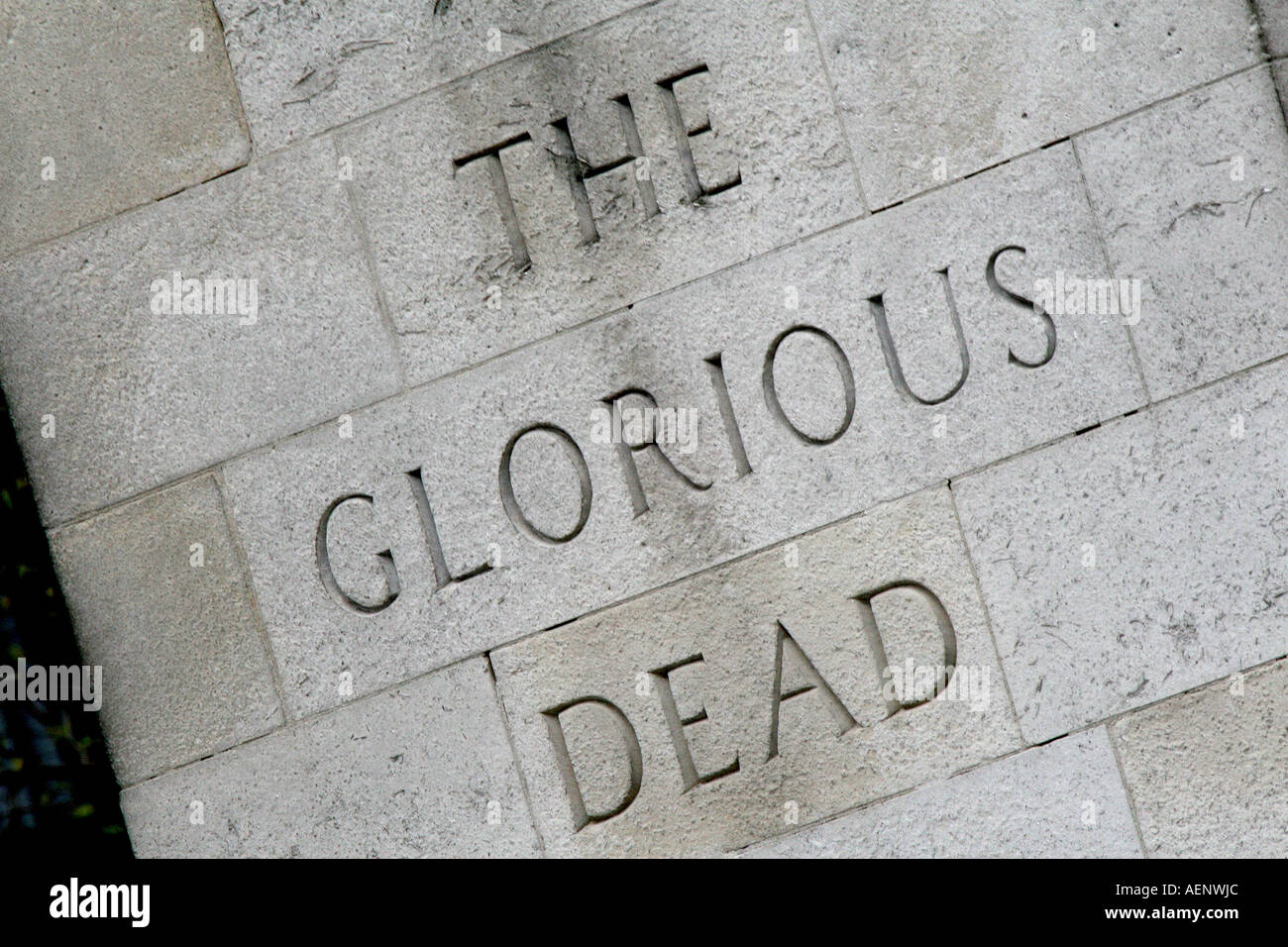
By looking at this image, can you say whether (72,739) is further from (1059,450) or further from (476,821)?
(1059,450)

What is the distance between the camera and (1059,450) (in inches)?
134

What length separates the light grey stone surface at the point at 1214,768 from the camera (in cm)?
340

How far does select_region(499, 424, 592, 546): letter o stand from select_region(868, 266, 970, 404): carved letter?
1132 mm

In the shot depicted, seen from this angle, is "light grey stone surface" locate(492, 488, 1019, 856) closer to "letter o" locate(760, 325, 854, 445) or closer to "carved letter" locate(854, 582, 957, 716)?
"carved letter" locate(854, 582, 957, 716)

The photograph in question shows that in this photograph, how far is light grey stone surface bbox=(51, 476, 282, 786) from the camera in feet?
11.6

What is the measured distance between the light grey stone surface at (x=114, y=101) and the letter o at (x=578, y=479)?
1425 millimetres

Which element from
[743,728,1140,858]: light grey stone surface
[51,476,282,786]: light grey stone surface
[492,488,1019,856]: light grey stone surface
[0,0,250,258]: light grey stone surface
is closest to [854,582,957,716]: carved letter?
[492,488,1019,856]: light grey stone surface

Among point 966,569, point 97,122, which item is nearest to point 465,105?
point 97,122

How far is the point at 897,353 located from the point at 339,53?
2.25 m

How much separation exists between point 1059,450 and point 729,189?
1474mm

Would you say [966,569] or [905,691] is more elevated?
[966,569]

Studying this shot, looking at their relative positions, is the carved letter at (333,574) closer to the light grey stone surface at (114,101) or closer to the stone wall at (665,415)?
the stone wall at (665,415)
